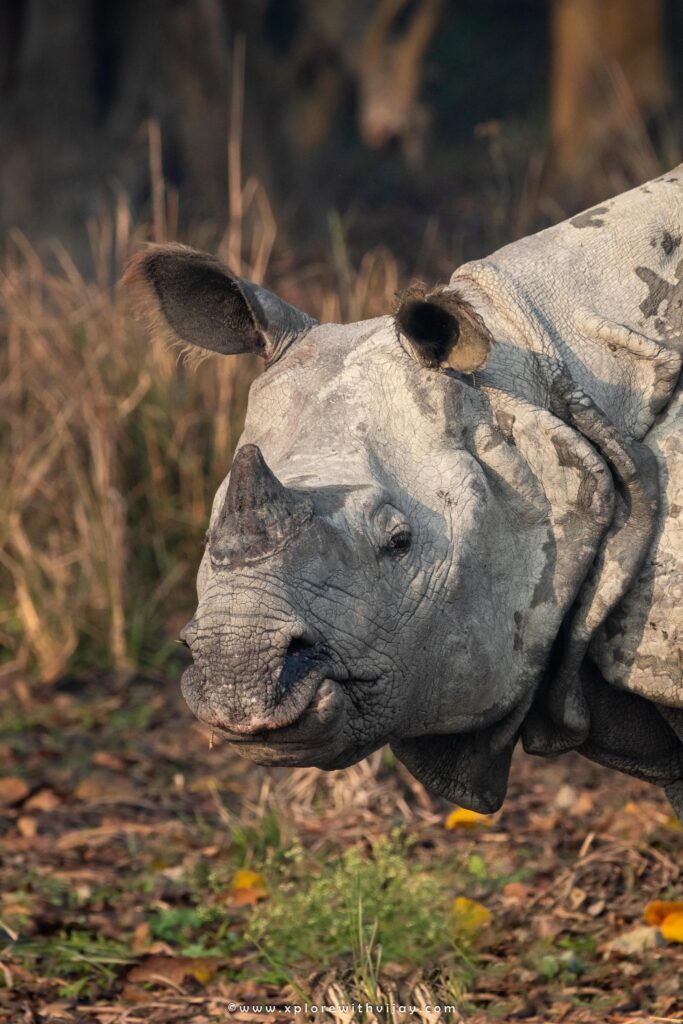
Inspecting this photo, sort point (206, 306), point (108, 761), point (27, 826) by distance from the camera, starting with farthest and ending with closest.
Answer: point (108, 761) < point (27, 826) < point (206, 306)

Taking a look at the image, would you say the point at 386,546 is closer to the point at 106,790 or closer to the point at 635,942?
the point at 635,942

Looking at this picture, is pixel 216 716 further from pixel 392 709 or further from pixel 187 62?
pixel 187 62

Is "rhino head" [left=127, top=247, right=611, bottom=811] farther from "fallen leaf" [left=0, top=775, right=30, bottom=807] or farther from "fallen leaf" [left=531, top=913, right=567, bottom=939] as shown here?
"fallen leaf" [left=0, top=775, right=30, bottom=807]

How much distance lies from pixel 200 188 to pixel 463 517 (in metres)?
10.5

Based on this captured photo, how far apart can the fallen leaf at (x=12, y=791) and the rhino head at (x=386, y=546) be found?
2356 millimetres

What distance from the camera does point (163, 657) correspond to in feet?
22.0

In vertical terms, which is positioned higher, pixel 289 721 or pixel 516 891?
pixel 289 721

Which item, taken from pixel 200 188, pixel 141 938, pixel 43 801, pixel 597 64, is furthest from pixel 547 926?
pixel 597 64

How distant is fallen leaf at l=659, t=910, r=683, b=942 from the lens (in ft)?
13.8

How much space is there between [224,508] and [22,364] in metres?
4.44

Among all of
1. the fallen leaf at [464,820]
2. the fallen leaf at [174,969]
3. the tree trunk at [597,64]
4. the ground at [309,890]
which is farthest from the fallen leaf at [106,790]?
Answer: the tree trunk at [597,64]

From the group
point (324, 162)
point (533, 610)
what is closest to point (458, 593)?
point (533, 610)

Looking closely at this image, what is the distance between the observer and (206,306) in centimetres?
376

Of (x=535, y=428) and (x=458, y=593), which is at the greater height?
(x=535, y=428)
